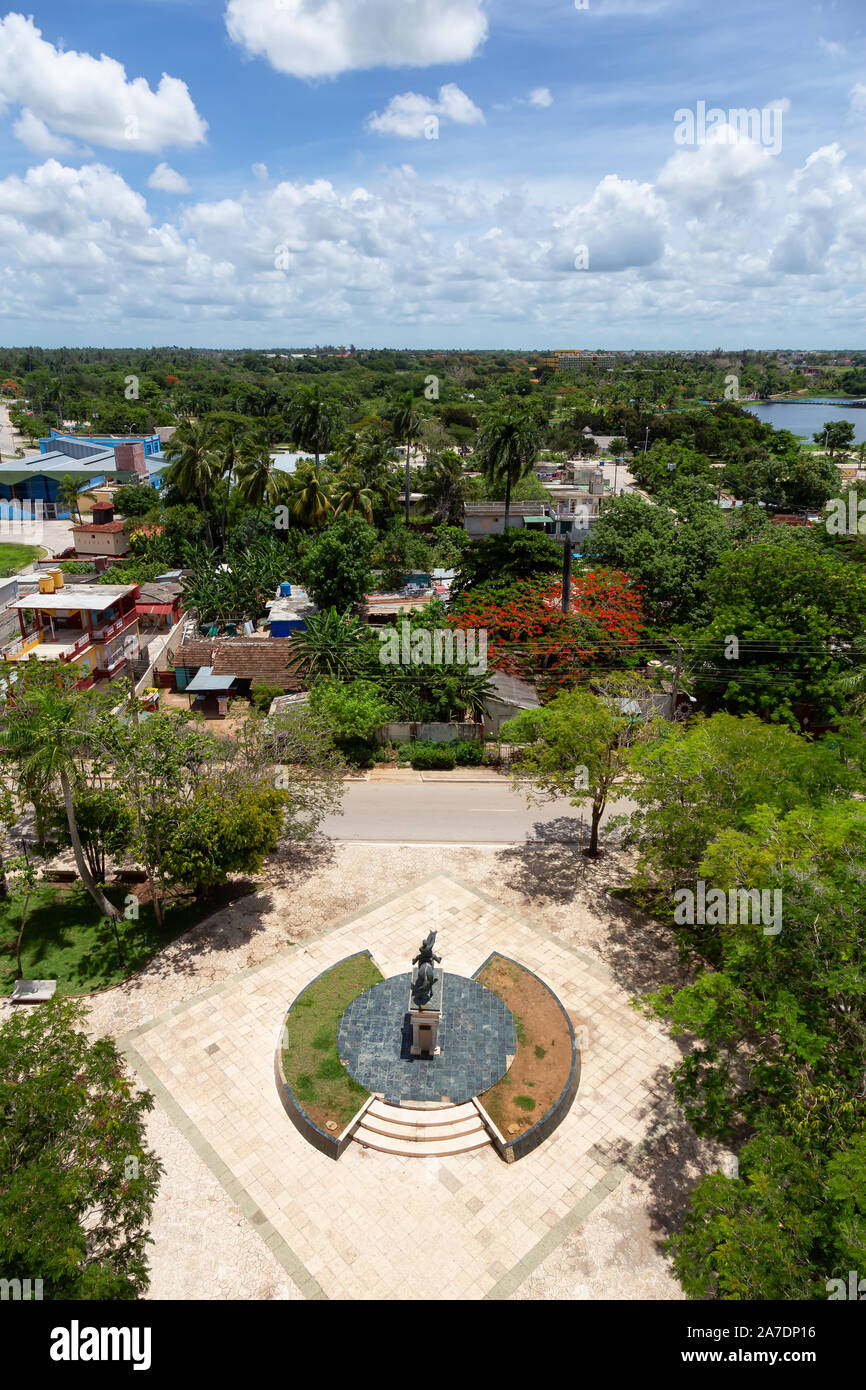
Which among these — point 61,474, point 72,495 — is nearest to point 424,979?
point 72,495

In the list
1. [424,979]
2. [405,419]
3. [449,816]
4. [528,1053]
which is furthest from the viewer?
[405,419]

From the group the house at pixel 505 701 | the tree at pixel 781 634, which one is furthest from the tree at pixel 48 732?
the tree at pixel 781 634

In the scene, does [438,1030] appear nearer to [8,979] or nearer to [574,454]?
[8,979]

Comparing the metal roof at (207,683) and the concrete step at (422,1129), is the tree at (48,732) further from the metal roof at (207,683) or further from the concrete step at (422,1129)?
the metal roof at (207,683)

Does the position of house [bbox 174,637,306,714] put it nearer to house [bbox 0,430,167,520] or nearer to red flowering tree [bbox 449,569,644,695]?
red flowering tree [bbox 449,569,644,695]

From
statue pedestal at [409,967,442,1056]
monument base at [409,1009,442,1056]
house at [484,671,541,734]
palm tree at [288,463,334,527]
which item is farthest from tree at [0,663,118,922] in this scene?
palm tree at [288,463,334,527]

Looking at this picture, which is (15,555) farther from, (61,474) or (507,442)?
(507,442)
